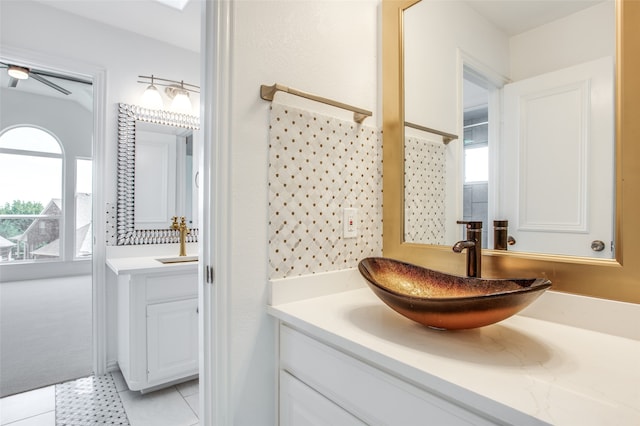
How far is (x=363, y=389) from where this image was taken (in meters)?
0.77

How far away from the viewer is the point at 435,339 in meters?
0.78

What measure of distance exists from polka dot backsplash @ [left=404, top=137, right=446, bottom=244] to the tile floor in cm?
159

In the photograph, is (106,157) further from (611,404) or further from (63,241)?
(63,241)

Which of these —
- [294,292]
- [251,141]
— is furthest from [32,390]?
[251,141]

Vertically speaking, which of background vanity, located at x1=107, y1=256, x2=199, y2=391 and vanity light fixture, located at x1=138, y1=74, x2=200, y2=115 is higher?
vanity light fixture, located at x1=138, y1=74, x2=200, y2=115

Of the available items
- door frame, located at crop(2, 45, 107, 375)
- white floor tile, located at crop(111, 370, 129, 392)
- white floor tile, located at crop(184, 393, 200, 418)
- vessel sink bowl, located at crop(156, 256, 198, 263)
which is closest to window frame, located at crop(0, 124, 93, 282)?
door frame, located at crop(2, 45, 107, 375)

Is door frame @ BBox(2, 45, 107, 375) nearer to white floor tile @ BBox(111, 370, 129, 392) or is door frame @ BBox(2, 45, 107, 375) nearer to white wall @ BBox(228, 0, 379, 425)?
white floor tile @ BBox(111, 370, 129, 392)

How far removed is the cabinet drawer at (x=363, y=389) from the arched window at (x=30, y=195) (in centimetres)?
623

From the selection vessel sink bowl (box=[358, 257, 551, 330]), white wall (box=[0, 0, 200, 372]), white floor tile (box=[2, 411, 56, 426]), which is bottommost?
white floor tile (box=[2, 411, 56, 426])

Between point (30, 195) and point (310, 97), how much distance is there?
635cm

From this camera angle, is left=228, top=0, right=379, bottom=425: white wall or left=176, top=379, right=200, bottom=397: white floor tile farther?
left=176, top=379, right=200, bottom=397: white floor tile

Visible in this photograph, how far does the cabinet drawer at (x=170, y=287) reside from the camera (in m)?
1.98

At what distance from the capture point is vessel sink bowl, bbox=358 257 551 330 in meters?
0.69

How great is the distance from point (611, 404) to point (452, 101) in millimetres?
1009
